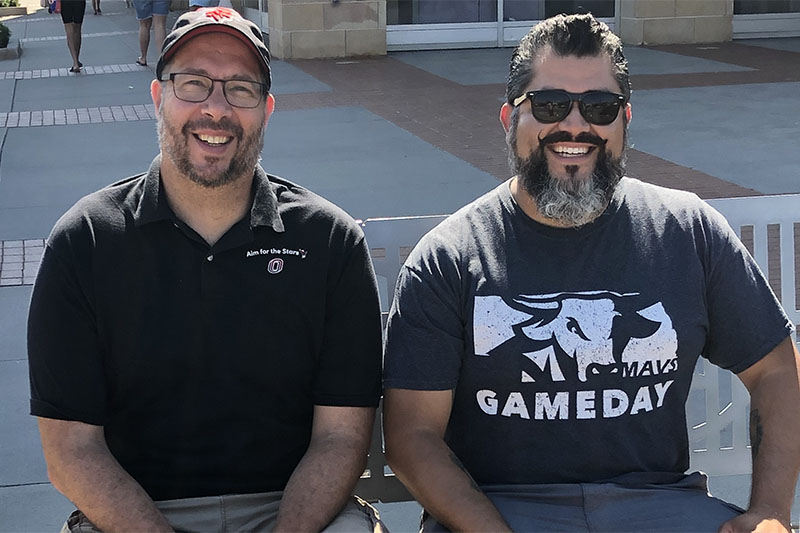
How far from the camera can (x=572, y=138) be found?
2.72 m

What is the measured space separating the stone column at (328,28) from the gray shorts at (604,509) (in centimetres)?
1420

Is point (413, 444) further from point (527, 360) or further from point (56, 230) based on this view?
point (56, 230)

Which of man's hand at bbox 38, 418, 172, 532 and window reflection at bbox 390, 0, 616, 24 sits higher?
window reflection at bbox 390, 0, 616, 24

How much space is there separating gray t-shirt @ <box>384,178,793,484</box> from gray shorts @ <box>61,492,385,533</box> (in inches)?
13.9

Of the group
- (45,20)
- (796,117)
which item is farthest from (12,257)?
(45,20)

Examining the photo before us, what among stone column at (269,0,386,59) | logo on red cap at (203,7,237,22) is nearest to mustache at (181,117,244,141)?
logo on red cap at (203,7,237,22)

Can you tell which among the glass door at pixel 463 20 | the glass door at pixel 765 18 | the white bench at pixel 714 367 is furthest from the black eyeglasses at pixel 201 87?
the glass door at pixel 765 18

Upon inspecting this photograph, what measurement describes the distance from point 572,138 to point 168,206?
3.29 feet

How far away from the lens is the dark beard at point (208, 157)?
267 cm

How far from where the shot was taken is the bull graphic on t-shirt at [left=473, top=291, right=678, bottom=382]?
102 inches

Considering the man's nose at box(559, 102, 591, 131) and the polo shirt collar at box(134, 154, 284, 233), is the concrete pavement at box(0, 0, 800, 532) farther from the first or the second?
the man's nose at box(559, 102, 591, 131)

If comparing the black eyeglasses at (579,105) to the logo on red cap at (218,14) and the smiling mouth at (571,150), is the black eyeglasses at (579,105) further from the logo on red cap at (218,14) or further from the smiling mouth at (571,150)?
the logo on red cap at (218,14)

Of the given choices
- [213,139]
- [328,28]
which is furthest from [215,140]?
[328,28]

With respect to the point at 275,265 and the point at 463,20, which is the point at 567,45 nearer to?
the point at 275,265
